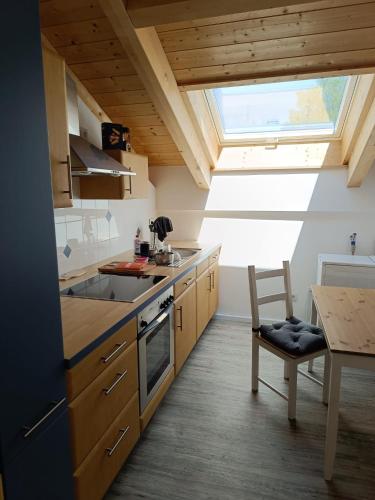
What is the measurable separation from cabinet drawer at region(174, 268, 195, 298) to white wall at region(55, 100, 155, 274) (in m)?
0.74

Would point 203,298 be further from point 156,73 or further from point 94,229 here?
point 156,73

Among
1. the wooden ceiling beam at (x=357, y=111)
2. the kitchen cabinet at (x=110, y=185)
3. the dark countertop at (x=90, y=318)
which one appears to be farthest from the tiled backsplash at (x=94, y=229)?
the wooden ceiling beam at (x=357, y=111)

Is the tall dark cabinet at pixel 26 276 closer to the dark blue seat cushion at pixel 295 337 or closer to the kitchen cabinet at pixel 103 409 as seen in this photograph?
the kitchen cabinet at pixel 103 409

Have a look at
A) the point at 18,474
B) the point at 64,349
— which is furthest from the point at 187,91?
the point at 18,474

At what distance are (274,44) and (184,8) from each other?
69 cm

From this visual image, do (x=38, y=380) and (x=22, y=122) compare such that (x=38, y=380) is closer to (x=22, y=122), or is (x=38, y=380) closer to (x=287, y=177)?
(x=22, y=122)

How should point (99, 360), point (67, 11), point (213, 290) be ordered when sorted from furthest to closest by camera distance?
point (213, 290) → point (67, 11) → point (99, 360)

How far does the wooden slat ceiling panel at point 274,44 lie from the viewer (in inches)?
74.6

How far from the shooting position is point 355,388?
2.55 m

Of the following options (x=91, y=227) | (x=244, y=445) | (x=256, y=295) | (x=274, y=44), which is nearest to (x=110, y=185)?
(x=91, y=227)

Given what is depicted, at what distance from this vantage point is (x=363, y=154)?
276cm

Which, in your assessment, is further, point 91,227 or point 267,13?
point 91,227

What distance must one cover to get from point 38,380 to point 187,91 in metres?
2.23

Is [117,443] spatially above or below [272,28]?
below
